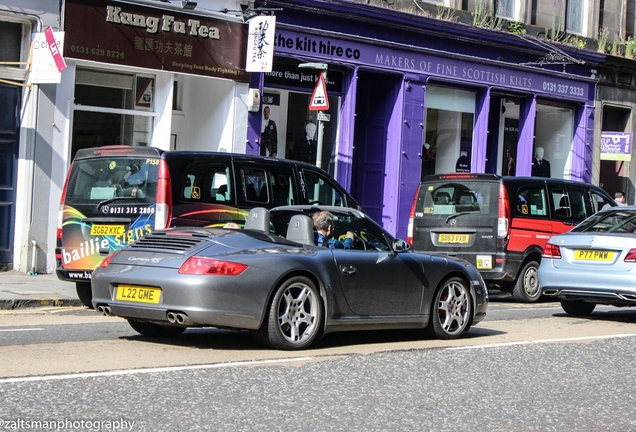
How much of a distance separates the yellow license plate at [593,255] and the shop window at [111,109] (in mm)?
8897

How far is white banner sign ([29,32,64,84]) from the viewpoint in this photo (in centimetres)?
1622

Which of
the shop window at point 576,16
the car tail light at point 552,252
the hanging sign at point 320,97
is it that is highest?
the shop window at point 576,16

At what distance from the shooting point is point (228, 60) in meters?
19.5

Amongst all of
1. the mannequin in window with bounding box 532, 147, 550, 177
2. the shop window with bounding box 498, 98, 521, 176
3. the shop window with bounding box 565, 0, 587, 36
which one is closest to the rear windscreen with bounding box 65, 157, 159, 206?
the shop window with bounding box 498, 98, 521, 176

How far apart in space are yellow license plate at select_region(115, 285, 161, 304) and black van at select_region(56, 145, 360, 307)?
329 cm

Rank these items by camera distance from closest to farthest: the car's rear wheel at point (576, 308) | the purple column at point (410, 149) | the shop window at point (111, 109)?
1. the car's rear wheel at point (576, 308)
2. the shop window at point (111, 109)
3. the purple column at point (410, 149)

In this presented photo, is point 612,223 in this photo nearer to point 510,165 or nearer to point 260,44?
point 260,44

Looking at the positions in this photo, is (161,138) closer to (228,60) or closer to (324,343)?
(228,60)

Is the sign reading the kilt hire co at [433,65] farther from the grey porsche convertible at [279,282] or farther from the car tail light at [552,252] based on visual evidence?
the grey porsche convertible at [279,282]

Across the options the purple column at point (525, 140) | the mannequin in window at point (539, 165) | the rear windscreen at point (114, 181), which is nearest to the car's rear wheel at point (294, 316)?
the rear windscreen at point (114, 181)

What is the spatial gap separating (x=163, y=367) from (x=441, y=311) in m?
3.75

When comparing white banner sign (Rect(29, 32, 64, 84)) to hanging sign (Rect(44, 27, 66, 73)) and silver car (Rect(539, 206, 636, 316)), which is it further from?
silver car (Rect(539, 206, 636, 316))

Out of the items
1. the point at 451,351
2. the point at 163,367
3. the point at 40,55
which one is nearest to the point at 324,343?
the point at 451,351

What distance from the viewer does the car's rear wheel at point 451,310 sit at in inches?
407
